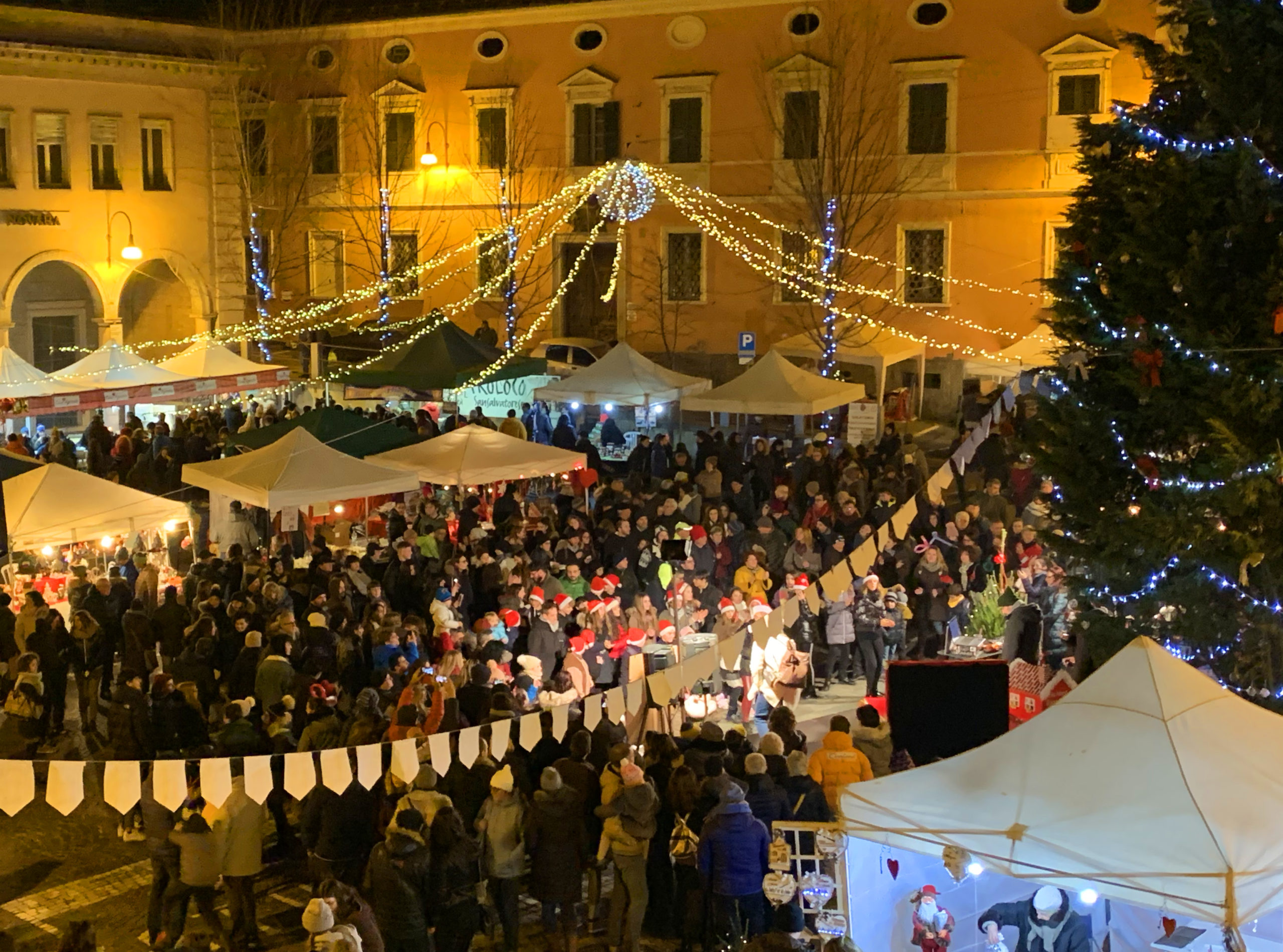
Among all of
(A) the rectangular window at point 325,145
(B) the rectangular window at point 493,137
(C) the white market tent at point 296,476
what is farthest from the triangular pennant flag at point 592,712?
(A) the rectangular window at point 325,145

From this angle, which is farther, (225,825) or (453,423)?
(453,423)

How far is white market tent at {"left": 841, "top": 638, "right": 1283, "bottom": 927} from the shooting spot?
6.73 metres

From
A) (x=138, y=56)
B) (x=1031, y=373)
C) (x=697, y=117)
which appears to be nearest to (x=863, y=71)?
(x=697, y=117)

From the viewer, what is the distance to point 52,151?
31.5m

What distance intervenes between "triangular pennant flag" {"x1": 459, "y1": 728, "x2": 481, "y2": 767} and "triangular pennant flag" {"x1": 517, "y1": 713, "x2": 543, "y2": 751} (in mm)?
287

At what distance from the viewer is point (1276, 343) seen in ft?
27.8

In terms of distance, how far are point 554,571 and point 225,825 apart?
18.1 feet

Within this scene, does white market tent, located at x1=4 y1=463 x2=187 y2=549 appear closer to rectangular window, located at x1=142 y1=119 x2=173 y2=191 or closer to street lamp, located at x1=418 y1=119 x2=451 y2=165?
street lamp, located at x1=418 y1=119 x2=451 y2=165

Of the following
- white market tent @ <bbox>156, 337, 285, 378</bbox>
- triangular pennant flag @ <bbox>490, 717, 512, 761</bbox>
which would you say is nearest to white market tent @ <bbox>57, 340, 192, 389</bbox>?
white market tent @ <bbox>156, 337, 285, 378</bbox>

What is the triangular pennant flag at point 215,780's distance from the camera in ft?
27.8

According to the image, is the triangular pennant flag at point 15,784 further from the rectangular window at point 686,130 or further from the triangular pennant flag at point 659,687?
the rectangular window at point 686,130

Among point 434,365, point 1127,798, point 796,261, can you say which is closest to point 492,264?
point 796,261

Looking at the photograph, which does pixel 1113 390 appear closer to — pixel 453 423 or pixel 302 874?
pixel 302 874

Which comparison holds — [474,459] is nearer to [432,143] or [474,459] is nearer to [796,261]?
[796,261]
